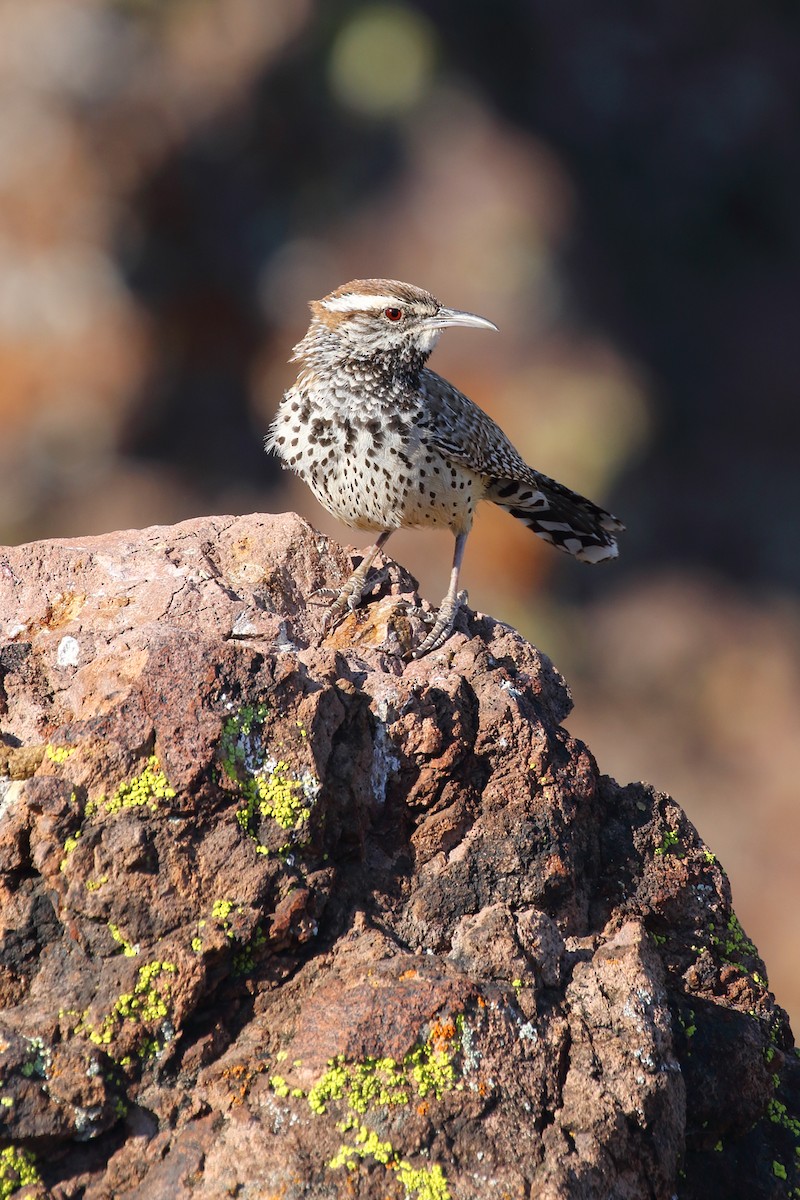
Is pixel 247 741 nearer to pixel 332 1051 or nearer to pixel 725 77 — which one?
pixel 332 1051

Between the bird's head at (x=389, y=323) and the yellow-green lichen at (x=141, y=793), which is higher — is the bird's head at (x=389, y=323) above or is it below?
above

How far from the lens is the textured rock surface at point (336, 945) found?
2551 millimetres

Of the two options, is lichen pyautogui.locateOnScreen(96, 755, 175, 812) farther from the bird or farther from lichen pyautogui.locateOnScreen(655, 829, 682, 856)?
the bird

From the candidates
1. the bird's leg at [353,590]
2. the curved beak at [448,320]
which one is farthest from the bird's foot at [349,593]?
the curved beak at [448,320]

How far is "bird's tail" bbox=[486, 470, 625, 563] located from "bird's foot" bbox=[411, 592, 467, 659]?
1571 millimetres

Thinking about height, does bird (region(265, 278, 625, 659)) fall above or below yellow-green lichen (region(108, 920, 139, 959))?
above

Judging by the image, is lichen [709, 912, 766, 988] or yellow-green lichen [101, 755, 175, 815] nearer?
yellow-green lichen [101, 755, 175, 815]

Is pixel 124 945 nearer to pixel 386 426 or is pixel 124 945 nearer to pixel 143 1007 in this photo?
pixel 143 1007

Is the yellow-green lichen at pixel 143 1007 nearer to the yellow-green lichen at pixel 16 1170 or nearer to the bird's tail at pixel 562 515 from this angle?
the yellow-green lichen at pixel 16 1170

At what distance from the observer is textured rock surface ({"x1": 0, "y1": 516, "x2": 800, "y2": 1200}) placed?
2.55m

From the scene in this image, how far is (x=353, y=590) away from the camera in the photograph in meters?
4.18

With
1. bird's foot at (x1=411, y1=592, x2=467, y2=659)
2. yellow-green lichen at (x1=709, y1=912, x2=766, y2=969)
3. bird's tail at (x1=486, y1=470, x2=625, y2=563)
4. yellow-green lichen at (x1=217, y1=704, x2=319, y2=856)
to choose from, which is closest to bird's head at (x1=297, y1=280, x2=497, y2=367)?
bird's tail at (x1=486, y1=470, x2=625, y2=563)

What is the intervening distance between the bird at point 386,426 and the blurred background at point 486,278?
6.61 m

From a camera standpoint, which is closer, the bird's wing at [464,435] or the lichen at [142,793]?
the lichen at [142,793]
